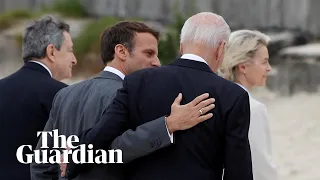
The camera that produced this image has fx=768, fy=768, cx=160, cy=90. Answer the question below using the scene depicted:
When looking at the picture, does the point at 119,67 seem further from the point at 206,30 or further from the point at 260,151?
the point at 260,151

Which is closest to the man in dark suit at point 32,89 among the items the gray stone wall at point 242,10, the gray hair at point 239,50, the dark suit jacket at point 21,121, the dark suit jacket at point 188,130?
the dark suit jacket at point 21,121

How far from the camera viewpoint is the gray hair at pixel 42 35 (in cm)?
324

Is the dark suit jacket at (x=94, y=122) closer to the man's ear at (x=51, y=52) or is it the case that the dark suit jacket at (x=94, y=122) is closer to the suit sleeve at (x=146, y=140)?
the suit sleeve at (x=146, y=140)

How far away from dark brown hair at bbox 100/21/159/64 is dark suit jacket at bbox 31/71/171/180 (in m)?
0.09

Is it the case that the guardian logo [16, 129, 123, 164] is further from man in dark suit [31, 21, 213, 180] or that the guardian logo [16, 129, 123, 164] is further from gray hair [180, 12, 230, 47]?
gray hair [180, 12, 230, 47]

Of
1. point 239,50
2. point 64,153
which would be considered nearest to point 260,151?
point 239,50

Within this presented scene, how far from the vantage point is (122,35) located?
269cm

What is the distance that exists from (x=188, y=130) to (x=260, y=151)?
0.66 meters

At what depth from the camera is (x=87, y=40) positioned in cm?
1192

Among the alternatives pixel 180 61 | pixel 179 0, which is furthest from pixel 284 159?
pixel 179 0

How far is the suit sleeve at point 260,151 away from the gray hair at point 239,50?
349 millimetres

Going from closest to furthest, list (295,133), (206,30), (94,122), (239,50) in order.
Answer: (206,30)
(94,122)
(239,50)
(295,133)

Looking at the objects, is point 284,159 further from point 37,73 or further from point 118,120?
point 118,120

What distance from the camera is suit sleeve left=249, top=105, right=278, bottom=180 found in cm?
296
